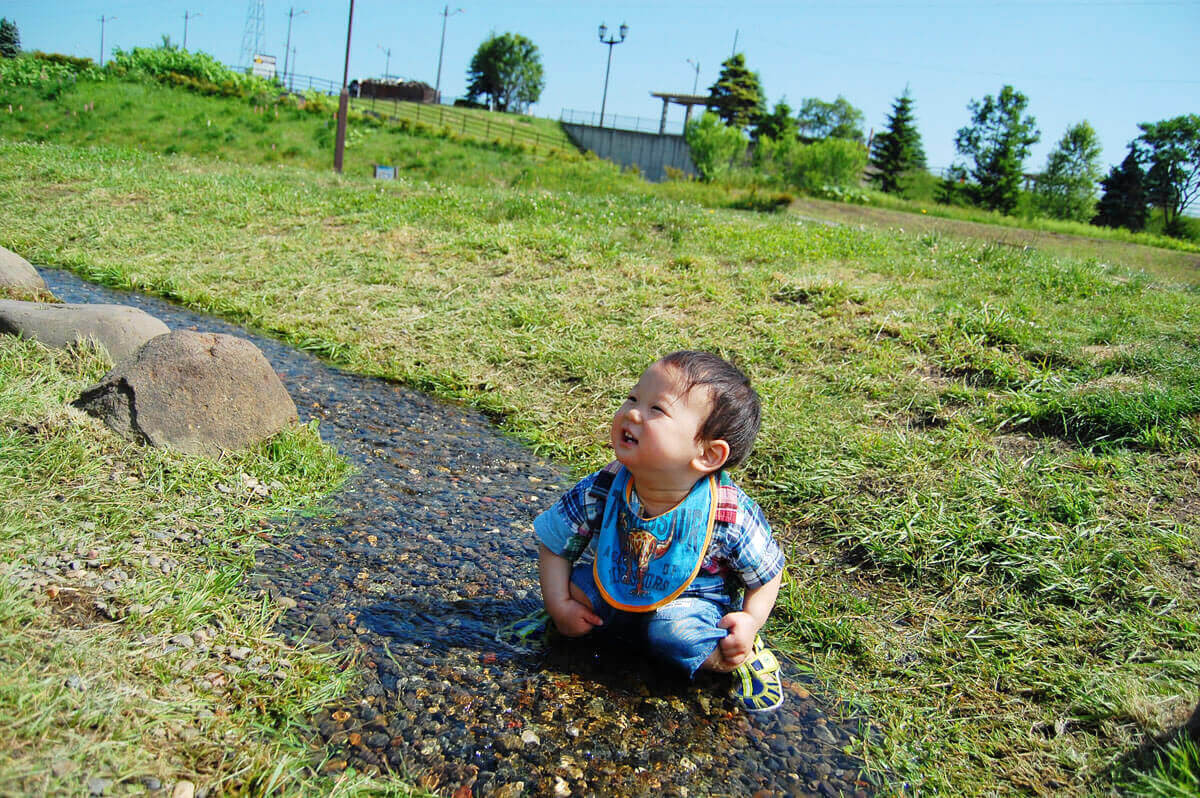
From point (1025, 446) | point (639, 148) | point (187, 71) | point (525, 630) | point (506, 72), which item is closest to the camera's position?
point (525, 630)

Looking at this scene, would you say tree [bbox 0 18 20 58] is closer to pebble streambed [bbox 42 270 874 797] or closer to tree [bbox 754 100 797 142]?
tree [bbox 754 100 797 142]

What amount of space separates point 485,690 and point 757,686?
2.42 ft

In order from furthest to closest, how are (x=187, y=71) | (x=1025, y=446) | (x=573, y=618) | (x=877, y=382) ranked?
(x=187, y=71), (x=877, y=382), (x=1025, y=446), (x=573, y=618)

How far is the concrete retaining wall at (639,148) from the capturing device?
4134cm

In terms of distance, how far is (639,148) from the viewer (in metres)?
43.5

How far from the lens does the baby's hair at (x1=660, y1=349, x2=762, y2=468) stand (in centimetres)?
215

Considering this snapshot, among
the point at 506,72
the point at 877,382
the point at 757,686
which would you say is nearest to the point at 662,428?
the point at 757,686

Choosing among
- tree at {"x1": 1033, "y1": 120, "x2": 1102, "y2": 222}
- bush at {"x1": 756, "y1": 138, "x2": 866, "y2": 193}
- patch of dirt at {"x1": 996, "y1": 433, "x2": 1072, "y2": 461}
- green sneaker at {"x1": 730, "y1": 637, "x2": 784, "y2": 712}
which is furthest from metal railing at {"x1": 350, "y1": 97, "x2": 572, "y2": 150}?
green sneaker at {"x1": 730, "y1": 637, "x2": 784, "y2": 712}

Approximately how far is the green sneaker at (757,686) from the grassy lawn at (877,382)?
0.83 ft

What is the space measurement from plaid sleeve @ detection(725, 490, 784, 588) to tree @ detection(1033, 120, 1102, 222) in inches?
1645

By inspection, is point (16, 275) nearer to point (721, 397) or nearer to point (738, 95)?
point (721, 397)

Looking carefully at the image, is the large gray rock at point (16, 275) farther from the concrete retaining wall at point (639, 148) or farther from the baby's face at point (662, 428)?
the concrete retaining wall at point (639, 148)

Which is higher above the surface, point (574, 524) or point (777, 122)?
point (777, 122)

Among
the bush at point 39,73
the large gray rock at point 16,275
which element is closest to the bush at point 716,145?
the bush at point 39,73
